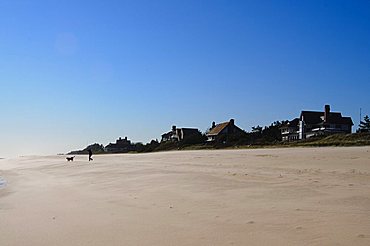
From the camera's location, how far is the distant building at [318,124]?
2621 inches

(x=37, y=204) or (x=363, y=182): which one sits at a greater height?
(x=363, y=182)

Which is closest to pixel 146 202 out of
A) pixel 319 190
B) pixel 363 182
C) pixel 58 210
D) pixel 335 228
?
pixel 58 210

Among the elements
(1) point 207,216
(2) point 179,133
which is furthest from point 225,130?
(1) point 207,216

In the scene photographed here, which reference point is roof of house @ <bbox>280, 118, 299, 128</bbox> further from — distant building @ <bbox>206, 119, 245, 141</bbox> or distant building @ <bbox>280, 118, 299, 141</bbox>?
distant building @ <bbox>206, 119, 245, 141</bbox>

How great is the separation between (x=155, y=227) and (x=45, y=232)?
162 cm

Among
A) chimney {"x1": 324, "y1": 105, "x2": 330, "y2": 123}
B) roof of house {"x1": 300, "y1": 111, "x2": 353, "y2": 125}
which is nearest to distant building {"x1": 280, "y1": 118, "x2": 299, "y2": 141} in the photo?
roof of house {"x1": 300, "y1": 111, "x2": 353, "y2": 125}

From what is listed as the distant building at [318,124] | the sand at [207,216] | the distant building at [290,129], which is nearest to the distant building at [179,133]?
the distant building at [290,129]

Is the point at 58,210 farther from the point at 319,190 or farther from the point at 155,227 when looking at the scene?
the point at 319,190

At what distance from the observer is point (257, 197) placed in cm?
734

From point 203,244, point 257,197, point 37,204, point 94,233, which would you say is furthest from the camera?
point 37,204

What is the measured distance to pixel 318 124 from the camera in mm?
68125

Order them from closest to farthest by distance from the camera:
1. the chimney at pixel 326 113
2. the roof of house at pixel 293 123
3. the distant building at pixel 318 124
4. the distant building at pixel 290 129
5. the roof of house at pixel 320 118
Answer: the distant building at pixel 318 124
the chimney at pixel 326 113
the roof of house at pixel 320 118
the distant building at pixel 290 129
the roof of house at pixel 293 123

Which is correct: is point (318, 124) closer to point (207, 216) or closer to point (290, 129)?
point (290, 129)

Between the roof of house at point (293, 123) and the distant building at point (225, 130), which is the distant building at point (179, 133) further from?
the roof of house at point (293, 123)
